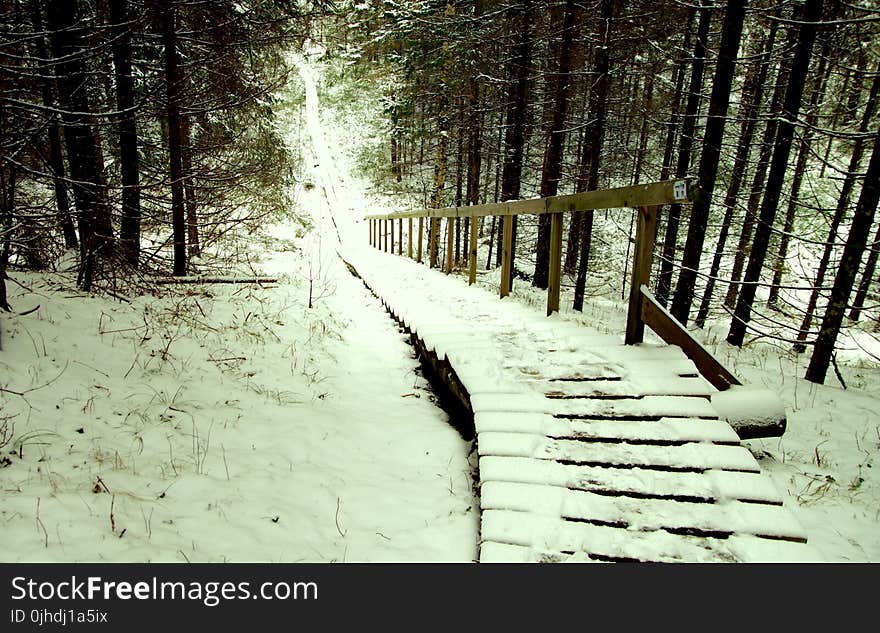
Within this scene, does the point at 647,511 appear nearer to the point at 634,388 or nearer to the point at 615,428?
the point at 615,428

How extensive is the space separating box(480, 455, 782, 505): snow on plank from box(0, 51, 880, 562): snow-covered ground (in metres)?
0.51

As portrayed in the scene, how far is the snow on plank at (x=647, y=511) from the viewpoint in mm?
2430

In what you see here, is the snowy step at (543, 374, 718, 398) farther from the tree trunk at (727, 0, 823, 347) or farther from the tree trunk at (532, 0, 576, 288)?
the tree trunk at (532, 0, 576, 288)

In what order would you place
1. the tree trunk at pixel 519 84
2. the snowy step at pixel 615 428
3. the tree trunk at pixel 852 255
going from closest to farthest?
the snowy step at pixel 615 428
the tree trunk at pixel 852 255
the tree trunk at pixel 519 84

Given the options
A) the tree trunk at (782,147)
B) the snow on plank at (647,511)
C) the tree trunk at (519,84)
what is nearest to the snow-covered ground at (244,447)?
the snow on plank at (647,511)

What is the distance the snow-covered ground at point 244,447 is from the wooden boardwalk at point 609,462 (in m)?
0.57

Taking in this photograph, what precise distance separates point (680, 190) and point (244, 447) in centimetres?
423

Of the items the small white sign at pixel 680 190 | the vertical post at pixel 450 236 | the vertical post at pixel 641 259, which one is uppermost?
the small white sign at pixel 680 190

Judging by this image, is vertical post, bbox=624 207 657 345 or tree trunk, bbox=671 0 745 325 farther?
tree trunk, bbox=671 0 745 325

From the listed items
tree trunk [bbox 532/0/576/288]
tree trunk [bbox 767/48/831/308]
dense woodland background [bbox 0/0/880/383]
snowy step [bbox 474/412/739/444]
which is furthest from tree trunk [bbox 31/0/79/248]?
tree trunk [bbox 532/0/576/288]

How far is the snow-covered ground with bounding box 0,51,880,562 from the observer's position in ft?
8.97

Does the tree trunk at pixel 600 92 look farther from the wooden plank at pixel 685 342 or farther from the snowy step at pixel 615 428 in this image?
the snowy step at pixel 615 428

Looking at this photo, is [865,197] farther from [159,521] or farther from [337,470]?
[159,521]

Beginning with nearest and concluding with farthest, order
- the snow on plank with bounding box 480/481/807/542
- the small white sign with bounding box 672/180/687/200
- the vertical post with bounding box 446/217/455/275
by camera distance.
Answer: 1. the snow on plank with bounding box 480/481/807/542
2. the small white sign with bounding box 672/180/687/200
3. the vertical post with bounding box 446/217/455/275
